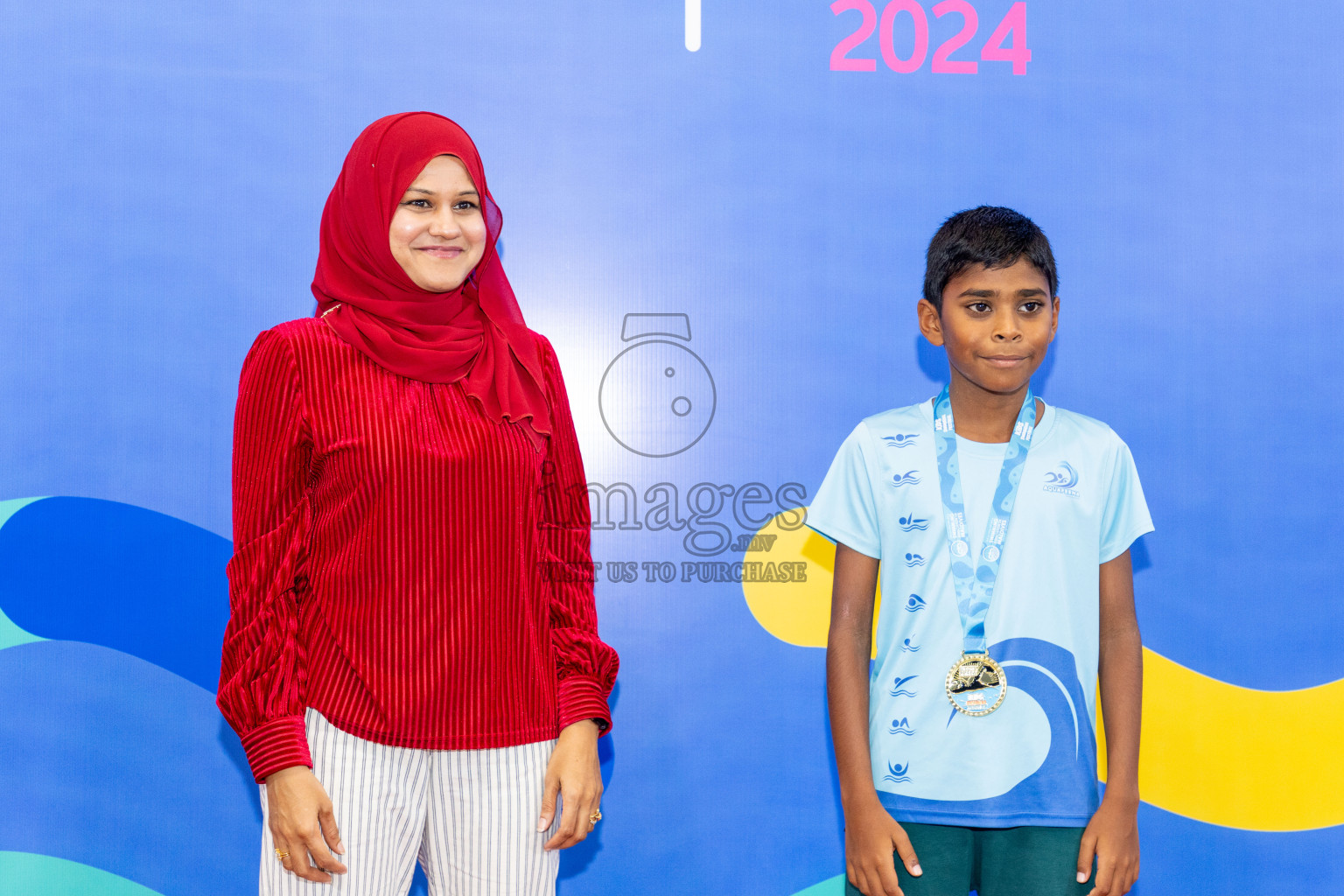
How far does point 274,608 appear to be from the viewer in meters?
1.20

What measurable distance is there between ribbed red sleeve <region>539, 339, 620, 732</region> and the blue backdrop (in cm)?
63

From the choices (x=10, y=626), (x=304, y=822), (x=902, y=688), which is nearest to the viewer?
(x=304, y=822)

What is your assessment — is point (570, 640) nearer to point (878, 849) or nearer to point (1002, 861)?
point (878, 849)

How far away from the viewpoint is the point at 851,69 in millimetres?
2021

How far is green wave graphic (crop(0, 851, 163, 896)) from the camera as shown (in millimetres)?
1946

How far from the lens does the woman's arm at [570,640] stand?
128cm

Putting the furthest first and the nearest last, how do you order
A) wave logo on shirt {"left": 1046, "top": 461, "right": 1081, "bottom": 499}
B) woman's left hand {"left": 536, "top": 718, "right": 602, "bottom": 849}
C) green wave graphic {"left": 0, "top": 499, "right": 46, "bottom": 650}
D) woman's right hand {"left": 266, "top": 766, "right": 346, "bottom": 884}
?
1. green wave graphic {"left": 0, "top": 499, "right": 46, "bottom": 650}
2. wave logo on shirt {"left": 1046, "top": 461, "right": 1081, "bottom": 499}
3. woman's left hand {"left": 536, "top": 718, "right": 602, "bottom": 849}
4. woman's right hand {"left": 266, "top": 766, "right": 346, "bottom": 884}

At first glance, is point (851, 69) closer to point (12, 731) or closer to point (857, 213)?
point (857, 213)

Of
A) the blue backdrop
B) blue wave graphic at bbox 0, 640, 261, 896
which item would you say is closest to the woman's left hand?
Result: the blue backdrop

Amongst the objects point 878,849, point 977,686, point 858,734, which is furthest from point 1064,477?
point 878,849

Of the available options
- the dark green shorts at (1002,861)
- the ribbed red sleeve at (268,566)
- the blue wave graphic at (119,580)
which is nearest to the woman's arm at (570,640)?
the ribbed red sleeve at (268,566)

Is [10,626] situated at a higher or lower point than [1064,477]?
lower

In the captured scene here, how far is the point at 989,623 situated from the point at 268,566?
2.97ft

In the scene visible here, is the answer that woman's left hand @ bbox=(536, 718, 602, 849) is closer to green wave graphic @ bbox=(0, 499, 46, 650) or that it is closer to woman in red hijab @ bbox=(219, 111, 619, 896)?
woman in red hijab @ bbox=(219, 111, 619, 896)
